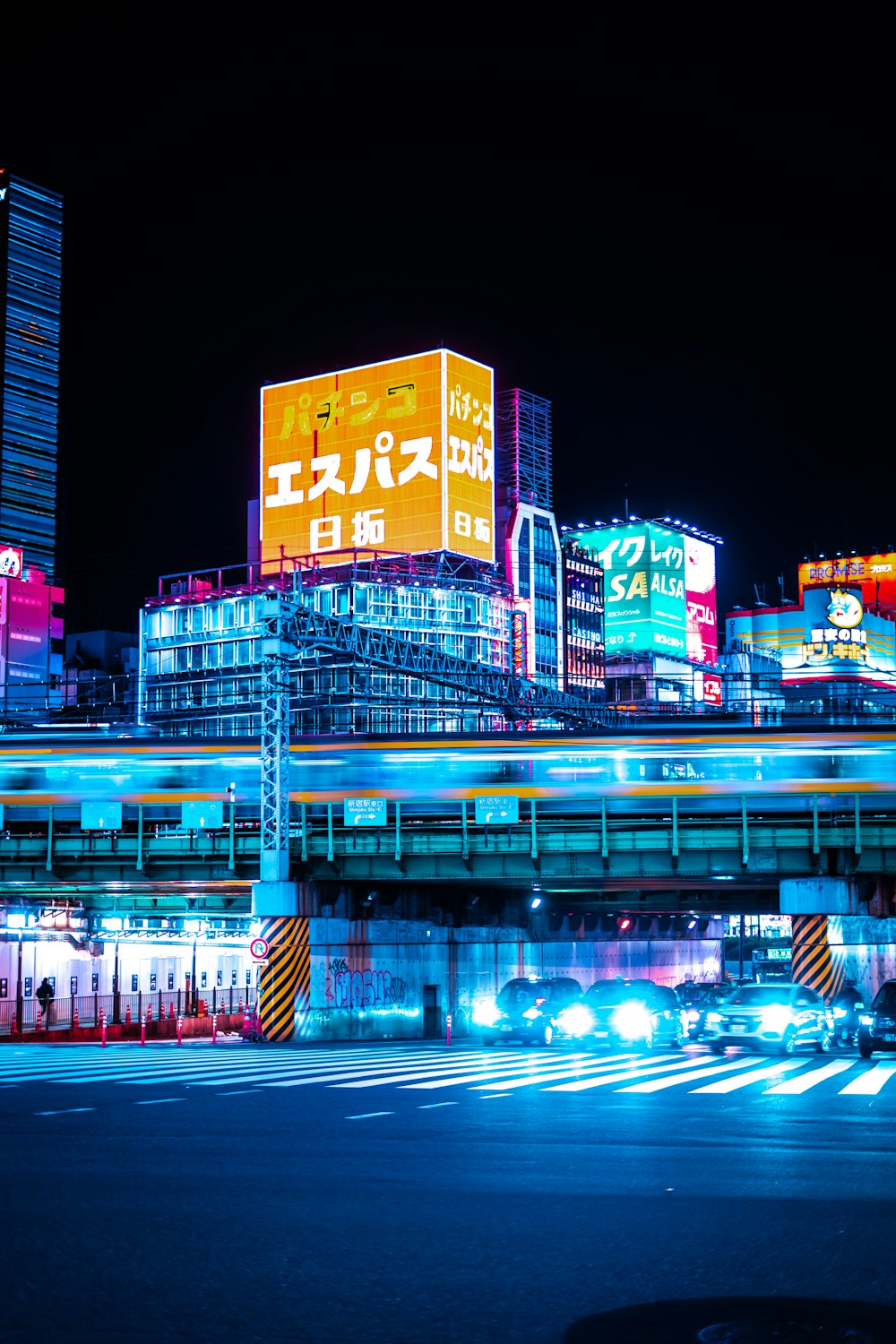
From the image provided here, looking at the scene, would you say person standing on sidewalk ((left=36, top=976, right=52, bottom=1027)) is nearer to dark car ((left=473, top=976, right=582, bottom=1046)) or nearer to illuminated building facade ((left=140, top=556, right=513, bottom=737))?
dark car ((left=473, top=976, right=582, bottom=1046))

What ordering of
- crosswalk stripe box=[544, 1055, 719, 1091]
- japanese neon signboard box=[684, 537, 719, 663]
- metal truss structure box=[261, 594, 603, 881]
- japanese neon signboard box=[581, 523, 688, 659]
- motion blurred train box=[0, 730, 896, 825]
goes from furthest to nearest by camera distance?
1. japanese neon signboard box=[684, 537, 719, 663]
2. japanese neon signboard box=[581, 523, 688, 659]
3. motion blurred train box=[0, 730, 896, 825]
4. metal truss structure box=[261, 594, 603, 881]
5. crosswalk stripe box=[544, 1055, 719, 1091]

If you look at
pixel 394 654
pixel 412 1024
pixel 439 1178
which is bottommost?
pixel 412 1024

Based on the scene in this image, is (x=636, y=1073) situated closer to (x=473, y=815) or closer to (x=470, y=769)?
(x=470, y=769)

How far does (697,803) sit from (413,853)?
8021mm

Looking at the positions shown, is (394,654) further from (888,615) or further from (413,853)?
(888,615)

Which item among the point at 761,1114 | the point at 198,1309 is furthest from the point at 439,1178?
the point at 761,1114

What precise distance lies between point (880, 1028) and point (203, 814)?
20261mm

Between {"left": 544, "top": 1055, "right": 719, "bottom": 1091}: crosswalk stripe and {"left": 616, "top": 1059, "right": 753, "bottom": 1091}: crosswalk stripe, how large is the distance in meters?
0.41

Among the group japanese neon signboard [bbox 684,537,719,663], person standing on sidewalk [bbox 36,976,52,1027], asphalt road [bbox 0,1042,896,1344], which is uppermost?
japanese neon signboard [bbox 684,537,719,663]

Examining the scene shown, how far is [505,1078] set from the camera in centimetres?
2134

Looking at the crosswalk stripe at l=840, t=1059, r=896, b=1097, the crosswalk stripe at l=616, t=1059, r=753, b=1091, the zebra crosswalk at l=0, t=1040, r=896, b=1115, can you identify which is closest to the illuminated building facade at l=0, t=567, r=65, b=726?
the zebra crosswalk at l=0, t=1040, r=896, b=1115

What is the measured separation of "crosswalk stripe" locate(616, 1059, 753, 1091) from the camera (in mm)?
19500

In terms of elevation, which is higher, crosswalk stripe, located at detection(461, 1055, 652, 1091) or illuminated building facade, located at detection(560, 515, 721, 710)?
illuminated building facade, located at detection(560, 515, 721, 710)

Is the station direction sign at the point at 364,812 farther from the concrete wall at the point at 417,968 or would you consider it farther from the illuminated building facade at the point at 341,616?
the illuminated building facade at the point at 341,616
